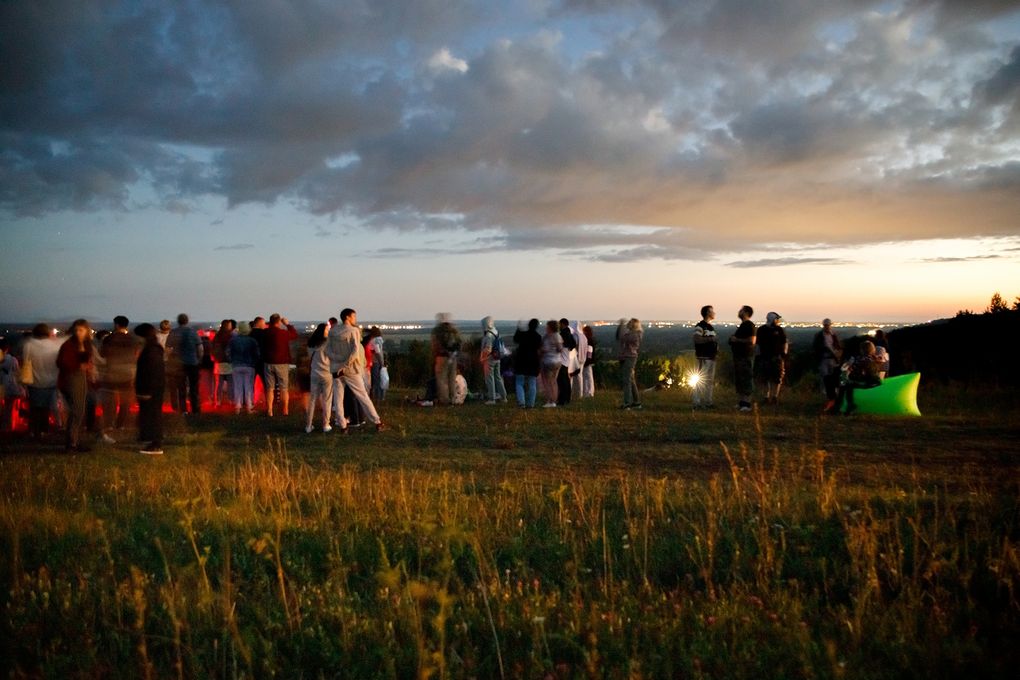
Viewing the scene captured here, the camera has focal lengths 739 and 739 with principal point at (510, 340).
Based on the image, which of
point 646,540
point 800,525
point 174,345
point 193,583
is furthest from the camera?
point 174,345

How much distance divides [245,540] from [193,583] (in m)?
0.78

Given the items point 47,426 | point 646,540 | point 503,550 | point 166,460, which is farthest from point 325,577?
point 47,426

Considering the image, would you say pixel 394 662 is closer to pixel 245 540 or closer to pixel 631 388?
pixel 245 540

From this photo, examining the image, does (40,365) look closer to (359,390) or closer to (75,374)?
(75,374)

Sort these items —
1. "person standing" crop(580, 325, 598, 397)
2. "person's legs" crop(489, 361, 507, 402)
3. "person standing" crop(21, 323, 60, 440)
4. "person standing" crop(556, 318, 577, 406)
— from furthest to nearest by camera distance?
"person standing" crop(580, 325, 598, 397)
"person's legs" crop(489, 361, 507, 402)
"person standing" crop(556, 318, 577, 406)
"person standing" crop(21, 323, 60, 440)

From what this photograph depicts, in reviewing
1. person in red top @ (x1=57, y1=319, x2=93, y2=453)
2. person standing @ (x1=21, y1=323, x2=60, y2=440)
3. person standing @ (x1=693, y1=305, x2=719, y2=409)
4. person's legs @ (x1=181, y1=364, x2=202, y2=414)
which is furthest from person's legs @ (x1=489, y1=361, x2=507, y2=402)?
person standing @ (x1=21, y1=323, x2=60, y2=440)

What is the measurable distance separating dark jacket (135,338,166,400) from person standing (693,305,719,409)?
987 cm

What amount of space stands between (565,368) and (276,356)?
21.2ft

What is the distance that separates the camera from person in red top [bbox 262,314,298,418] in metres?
15.2

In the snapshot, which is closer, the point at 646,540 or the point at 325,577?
the point at 325,577

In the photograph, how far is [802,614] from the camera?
14.2 ft

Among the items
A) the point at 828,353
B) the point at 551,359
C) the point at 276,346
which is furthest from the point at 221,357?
the point at 828,353

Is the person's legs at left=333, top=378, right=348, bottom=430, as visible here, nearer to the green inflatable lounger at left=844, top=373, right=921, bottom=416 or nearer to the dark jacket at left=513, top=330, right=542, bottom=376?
the dark jacket at left=513, top=330, right=542, bottom=376

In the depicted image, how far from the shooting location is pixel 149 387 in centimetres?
1088
